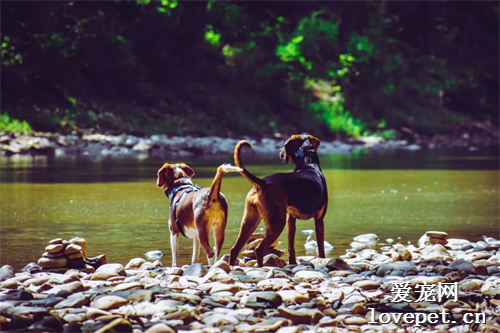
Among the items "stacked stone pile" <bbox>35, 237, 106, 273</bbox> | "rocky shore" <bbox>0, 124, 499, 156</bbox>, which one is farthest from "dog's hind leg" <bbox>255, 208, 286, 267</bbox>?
"rocky shore" <bbox>0, 124, 499, 156</bbox>

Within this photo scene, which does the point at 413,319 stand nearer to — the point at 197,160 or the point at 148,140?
the point at 197,160

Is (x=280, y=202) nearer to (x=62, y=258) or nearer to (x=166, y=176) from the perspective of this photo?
(x=166, y=176)

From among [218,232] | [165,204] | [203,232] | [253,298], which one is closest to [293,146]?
[218,232]

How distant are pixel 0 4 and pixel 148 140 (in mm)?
8226

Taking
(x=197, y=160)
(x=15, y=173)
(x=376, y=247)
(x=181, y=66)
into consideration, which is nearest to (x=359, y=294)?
(x=376, y=247)

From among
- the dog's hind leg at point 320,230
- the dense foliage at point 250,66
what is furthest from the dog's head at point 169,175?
the dense foliage at point 250,66

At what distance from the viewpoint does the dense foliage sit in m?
33.5

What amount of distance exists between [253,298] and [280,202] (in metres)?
1.69

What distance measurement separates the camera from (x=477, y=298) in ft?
20.9

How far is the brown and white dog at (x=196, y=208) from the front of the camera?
25.4 feet

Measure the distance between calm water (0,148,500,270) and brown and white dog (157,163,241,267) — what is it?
924 millimetres

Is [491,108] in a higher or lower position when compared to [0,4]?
lower

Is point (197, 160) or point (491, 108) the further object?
point (491, 108)

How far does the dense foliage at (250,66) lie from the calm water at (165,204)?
9.67 meters
